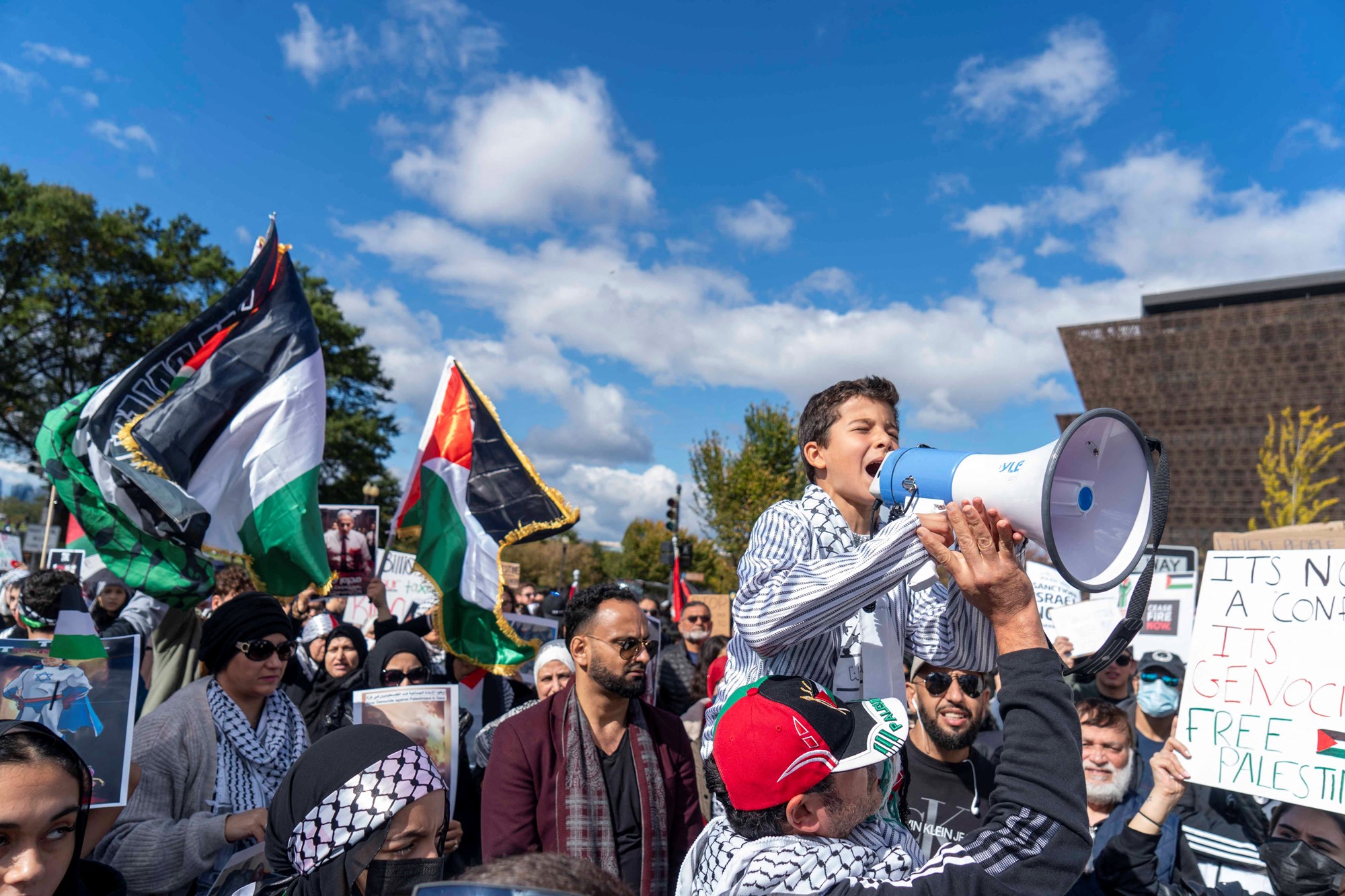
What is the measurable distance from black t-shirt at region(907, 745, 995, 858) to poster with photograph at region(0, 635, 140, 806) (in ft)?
8.39

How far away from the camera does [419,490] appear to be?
19.4 feet

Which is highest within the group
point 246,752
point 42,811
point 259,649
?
point 259,649

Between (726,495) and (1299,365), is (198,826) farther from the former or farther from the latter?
(1299,365)

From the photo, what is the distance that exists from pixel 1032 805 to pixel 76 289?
95.8 ft

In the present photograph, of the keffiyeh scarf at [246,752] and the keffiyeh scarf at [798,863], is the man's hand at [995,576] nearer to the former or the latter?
the keffiyeh scarf at [798,863]

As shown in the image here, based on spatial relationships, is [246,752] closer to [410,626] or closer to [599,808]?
[599,808]

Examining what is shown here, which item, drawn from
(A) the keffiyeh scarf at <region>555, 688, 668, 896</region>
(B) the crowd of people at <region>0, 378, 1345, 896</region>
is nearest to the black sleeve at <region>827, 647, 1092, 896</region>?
(B) the crowd of people at <region>0, 378, 1345, 896</region>

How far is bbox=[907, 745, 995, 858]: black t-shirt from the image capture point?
320 cm

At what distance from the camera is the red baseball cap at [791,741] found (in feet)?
5.15

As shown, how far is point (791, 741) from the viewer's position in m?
1.58

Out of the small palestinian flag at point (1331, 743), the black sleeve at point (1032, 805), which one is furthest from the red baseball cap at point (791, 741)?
the small palestinian flag at point (1331, 743)

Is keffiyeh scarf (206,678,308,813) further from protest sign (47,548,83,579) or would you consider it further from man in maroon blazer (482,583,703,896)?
protest sign (47,548,83,579)

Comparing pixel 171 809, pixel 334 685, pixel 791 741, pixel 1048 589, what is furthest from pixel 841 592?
pixel 1048 589

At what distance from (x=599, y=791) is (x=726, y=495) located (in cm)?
2656
